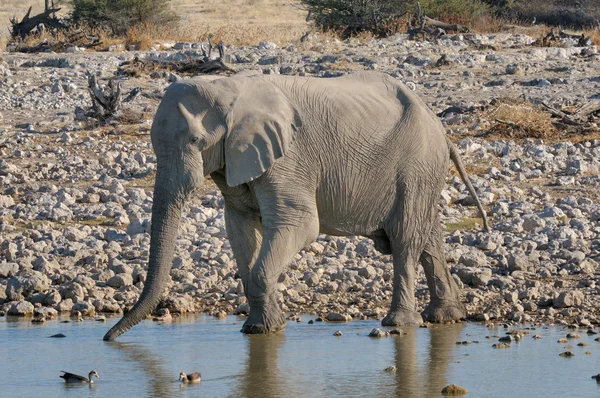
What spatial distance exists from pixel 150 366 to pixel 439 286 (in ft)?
7.95

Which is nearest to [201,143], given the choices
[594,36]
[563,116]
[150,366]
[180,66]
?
[150,366]

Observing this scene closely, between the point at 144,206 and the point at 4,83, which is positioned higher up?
the point at 4,83

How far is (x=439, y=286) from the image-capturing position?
8992mm

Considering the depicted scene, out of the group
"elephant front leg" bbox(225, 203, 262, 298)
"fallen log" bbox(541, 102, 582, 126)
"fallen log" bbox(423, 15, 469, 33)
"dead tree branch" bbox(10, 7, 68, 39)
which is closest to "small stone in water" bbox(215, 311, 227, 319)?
"elephant front leg" bbox(225, 203, 262, 298)

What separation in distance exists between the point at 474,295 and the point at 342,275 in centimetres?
114

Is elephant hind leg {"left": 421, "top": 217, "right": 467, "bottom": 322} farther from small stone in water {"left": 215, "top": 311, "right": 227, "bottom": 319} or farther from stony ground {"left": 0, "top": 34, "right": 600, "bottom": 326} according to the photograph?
small stone in water {"left": 215, "top": 311, "right": 227, "bottom": 319}

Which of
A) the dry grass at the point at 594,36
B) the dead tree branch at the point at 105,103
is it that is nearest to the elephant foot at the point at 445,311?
the dead tree branch at the point at 105,103

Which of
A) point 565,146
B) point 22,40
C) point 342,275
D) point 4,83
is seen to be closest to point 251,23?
point 22,40

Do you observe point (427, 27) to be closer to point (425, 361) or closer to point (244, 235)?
point (244, 235)

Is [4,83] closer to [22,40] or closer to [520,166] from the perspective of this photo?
[22,40]

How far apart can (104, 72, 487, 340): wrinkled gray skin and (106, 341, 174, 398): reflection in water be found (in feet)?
0.53

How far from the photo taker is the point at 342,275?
10102 millimetres

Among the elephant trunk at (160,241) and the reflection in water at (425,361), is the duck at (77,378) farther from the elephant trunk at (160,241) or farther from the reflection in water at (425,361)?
the reflection in water at (425,361)

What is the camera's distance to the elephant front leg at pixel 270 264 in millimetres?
8141
